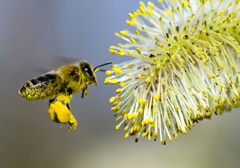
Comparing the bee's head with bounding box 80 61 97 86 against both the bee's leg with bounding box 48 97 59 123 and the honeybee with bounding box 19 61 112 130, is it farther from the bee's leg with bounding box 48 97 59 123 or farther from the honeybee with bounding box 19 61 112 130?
the bee's leg with bounding box 48 97 59 123

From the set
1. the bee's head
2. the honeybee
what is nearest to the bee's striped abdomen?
the honeybee

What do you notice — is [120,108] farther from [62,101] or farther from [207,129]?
[207,129]

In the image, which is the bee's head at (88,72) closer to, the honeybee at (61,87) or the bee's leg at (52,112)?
the honeybee at (61,87)

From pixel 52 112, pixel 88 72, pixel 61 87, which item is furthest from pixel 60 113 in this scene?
pixel 88 72

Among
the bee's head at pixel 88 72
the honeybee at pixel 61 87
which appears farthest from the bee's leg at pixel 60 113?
the bee's head at pixel 88 72

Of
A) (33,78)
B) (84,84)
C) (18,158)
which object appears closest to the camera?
(33,78)

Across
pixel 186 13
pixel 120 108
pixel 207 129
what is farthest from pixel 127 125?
pixel 207 129
